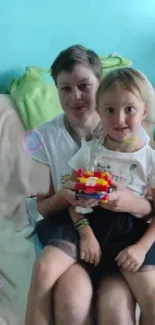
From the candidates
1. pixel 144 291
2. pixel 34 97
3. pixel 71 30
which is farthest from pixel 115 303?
pixel 71 30

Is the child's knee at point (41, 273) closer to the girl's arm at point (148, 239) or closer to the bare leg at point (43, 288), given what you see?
the bare leg at point (43, 288)

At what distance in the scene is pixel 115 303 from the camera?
114 cm

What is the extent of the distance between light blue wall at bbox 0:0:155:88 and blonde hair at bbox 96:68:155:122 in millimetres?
883

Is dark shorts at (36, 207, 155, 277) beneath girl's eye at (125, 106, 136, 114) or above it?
beneath

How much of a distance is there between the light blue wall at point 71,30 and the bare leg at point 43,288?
41.2 inches

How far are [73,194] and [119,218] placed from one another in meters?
0.12

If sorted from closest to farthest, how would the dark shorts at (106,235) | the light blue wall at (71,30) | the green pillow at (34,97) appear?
the dark shorts at (106,235) → the green pillow at (34,97) → the light blue wall at (71,30)

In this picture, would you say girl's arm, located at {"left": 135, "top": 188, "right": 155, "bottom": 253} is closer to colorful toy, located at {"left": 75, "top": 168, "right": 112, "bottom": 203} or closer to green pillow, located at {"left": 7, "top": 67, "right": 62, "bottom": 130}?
colorful toy, located at {"left": 75, "top": 168, "right": 112, "bottom": 203}

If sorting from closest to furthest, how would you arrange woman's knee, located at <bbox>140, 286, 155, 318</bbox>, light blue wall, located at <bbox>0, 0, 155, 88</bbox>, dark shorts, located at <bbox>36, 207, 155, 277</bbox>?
1. woman's knee, located at <bbox>140, 286, 155, 318</bbox>
2. dark shorts, located at <bbox>36, 207, 155, 277</bbox>
3. light blue wall, located at <bbox>0, 0, 155, 88</bbox>

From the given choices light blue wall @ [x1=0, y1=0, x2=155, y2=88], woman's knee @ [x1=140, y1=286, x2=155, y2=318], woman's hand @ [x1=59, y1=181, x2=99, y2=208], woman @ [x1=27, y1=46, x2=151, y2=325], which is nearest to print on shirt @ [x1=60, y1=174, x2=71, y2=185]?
woman @ [x1=27, y1=46, x2=151, y2=325]

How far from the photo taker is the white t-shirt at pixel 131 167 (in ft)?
4.15

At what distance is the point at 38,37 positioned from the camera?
208 cm

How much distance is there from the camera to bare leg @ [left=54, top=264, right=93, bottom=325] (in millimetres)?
1134

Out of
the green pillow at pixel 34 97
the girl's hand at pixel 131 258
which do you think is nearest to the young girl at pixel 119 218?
the girl's hand at pixel 131 258
